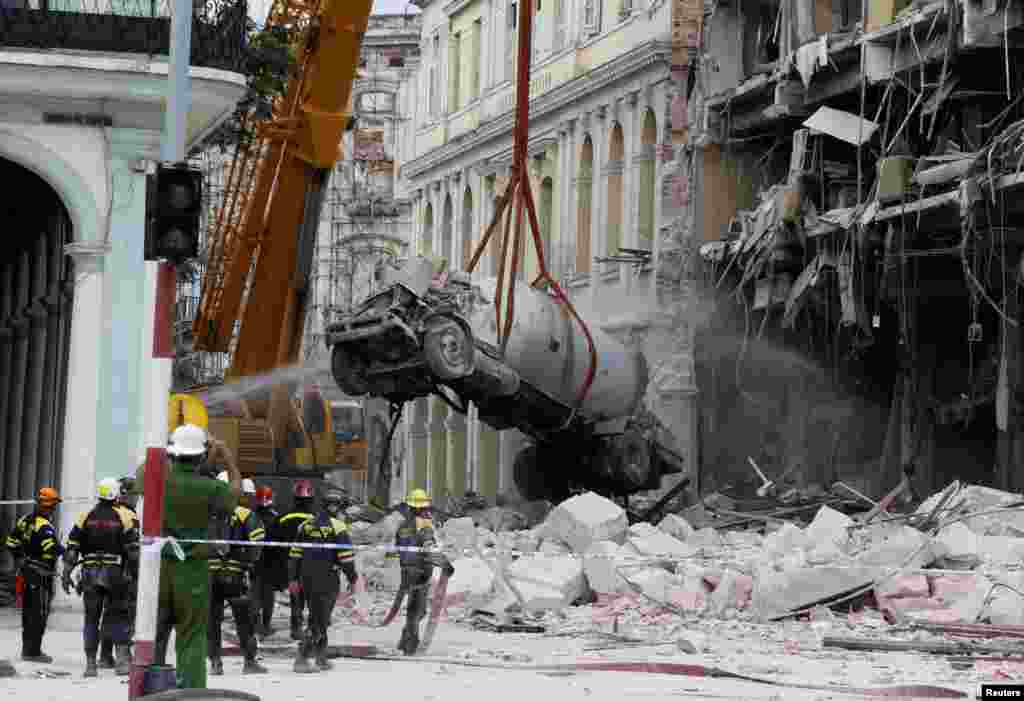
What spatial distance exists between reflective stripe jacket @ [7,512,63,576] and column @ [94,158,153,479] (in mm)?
3381

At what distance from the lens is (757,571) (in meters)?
24.2

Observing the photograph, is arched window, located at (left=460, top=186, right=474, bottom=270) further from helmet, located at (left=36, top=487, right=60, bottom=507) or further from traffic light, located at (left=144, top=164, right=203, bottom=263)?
traffic light, located at (left=144, top=164, right=203, bottom=263)

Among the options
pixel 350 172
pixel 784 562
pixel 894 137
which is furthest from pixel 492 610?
pixel 350 172

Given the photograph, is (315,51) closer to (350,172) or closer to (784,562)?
(784,562)

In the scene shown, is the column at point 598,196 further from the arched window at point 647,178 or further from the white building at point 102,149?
the white building at point 102,149

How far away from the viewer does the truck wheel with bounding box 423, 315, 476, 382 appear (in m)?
31.2

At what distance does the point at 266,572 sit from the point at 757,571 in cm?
577

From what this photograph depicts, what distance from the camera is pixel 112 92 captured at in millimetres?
22656

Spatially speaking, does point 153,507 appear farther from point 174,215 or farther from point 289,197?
point 289,197

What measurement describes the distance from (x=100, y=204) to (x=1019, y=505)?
463 inches

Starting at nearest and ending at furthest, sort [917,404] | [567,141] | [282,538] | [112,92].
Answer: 1. [282,538]
2. [112,92]
3. [917,404]
4. [567,141]

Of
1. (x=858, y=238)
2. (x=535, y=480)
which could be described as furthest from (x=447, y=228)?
(x=858, y=238)

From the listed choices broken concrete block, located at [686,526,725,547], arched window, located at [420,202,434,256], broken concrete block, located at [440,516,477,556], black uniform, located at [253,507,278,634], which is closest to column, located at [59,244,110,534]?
black uniform, located at [253,507,278,634]

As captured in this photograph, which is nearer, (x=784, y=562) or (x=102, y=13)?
(x=102, y=13)
